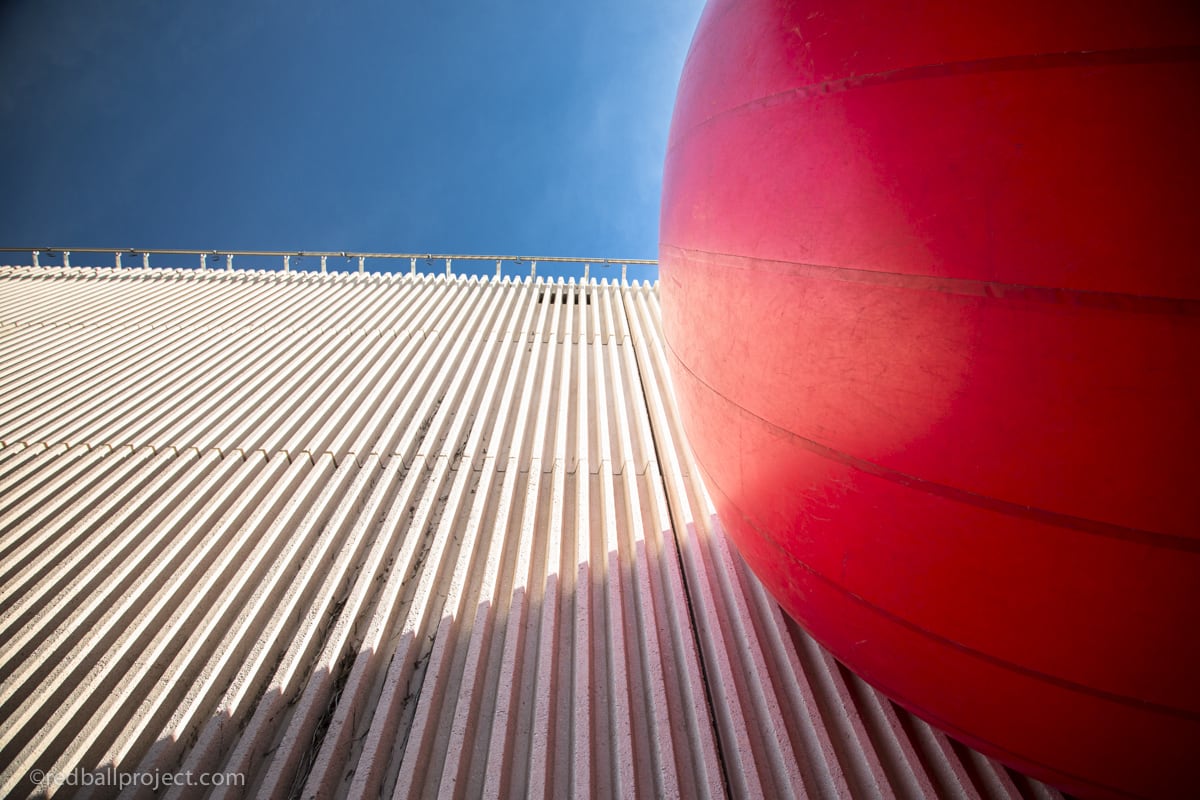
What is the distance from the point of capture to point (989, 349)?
29.5 inches

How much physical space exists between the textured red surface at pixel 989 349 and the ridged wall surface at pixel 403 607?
491mm

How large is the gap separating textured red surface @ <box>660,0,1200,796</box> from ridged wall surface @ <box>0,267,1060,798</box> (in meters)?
0.49

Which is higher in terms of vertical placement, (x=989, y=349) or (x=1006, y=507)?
(x=989, y=349)

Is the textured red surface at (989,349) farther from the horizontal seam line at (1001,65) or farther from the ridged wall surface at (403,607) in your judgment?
the ridged wall surface at (403,607)

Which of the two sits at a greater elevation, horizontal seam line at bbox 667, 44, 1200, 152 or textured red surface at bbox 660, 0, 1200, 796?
horizontal seam line at bbox 667, 44, 1200, 152

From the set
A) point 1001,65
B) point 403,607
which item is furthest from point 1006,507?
point 403,607

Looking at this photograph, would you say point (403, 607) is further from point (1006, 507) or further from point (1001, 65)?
point (1001, 65)

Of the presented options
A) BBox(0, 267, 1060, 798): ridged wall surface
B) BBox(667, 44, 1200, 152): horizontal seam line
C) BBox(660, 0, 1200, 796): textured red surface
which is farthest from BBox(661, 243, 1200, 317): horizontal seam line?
BBox(0, 267, 1060, 798): ridged wall surface

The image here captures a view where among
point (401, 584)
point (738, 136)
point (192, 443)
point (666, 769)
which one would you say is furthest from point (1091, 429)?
point (192, 443)

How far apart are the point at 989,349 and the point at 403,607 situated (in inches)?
73.8

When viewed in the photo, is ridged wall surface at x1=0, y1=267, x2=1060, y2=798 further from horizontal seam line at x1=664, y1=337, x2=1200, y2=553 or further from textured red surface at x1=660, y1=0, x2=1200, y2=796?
horizontal seam line at x1=664, y1=337, x2=1200, y2=553

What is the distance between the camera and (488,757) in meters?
1.23

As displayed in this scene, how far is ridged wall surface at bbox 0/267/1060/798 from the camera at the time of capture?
1245mm

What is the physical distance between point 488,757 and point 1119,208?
5.75 ft
